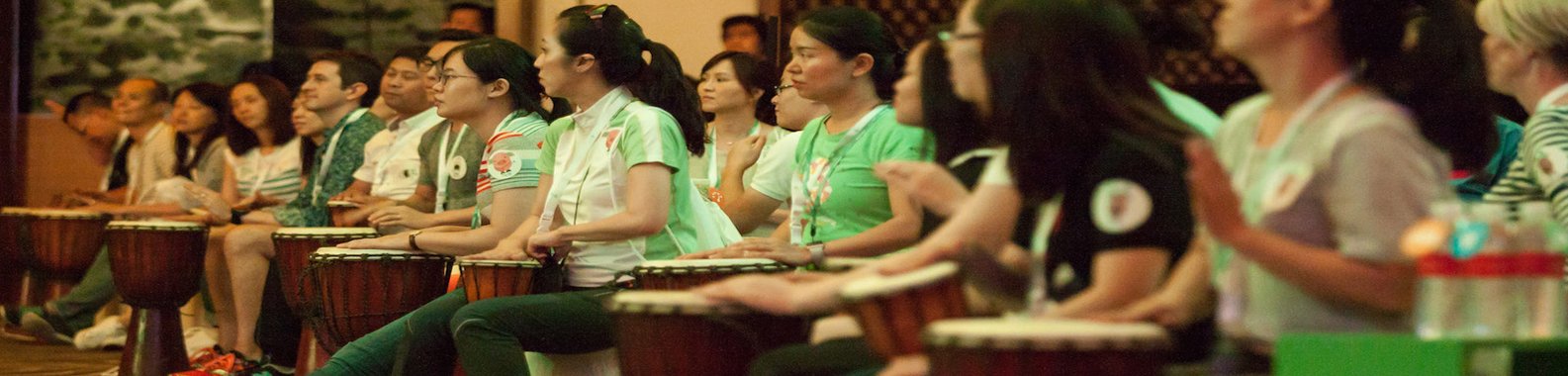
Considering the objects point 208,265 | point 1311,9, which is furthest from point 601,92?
point 208,265

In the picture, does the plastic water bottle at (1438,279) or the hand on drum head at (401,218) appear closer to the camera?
the plastic water bottle at (1438,279)

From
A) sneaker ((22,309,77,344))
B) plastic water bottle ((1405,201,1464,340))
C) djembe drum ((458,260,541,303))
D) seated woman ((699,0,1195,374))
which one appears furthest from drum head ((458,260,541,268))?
sneaker ((22,309,77,344))

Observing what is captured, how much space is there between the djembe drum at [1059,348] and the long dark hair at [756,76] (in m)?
3.69

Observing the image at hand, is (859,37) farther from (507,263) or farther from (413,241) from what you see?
(413,241)

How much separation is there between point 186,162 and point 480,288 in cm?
388

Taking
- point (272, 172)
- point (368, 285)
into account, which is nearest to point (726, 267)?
point (368, 285)

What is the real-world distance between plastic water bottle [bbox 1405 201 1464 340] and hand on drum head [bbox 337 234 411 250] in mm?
3207

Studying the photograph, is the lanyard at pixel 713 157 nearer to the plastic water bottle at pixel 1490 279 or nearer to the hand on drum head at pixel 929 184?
the hand on drum head at pixel 929 184

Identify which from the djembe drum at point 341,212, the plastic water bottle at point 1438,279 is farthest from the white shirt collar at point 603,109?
the plastic water bottle at point 1438,279

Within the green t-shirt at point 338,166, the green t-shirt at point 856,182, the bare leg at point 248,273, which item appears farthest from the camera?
the bare leg at point 248,273

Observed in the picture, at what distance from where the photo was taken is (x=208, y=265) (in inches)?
285

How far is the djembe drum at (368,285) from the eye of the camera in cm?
494

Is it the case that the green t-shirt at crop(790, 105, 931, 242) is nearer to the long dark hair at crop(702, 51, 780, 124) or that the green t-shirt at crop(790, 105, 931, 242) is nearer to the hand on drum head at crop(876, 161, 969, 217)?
the hand on drum head at crop(876, 161, 969, 217)

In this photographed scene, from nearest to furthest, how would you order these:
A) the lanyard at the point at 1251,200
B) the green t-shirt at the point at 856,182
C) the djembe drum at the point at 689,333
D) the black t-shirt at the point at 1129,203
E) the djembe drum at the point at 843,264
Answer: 1. the lanyard at the point at 1251,200
2. the black t-shirt at the point at 1129,203
3. the djembe drum at the point at 843,264
4. the djembe drum at the point at 689,333
5. the green t-shirt at the point at 856,182
